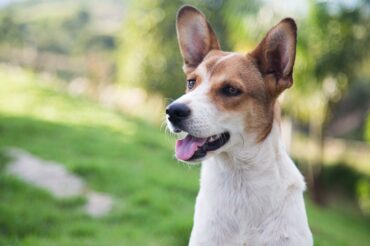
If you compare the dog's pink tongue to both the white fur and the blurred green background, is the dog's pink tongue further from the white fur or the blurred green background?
the blurred green background

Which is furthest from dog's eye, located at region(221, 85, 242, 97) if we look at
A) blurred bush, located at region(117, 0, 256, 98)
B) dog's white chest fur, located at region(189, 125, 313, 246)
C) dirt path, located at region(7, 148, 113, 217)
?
blurred bush, located at region(117, 0, 256, 98)

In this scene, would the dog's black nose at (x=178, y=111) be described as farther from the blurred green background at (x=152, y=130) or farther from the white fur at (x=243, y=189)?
the blurred green background at (x=152, y=130)

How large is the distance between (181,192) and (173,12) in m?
13.9

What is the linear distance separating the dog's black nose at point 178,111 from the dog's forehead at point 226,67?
437mm

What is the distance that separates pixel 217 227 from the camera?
3.59 m

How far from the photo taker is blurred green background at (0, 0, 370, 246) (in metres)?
6.63

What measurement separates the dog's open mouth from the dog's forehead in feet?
1.39

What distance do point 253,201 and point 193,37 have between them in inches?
56.4

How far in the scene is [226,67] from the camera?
3.88 metres

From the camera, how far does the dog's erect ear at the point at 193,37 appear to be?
4.27 meters

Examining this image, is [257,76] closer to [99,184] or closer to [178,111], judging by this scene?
[178,111]

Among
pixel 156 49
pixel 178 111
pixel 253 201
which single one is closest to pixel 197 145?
pixel 178 111

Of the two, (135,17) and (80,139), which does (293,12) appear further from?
(135,17)

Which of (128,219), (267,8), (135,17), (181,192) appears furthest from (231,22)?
(135,17)
